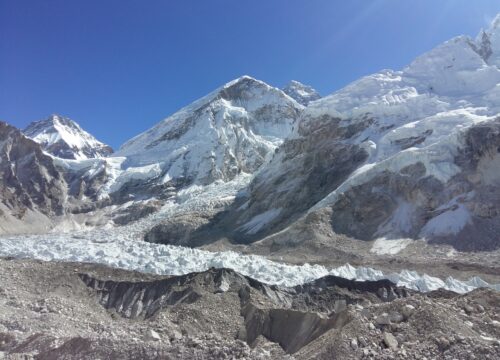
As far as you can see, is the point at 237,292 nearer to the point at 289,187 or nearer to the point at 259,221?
the point at 259,221

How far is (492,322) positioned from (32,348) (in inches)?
618

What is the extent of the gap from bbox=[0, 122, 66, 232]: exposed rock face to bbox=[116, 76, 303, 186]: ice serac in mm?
29686

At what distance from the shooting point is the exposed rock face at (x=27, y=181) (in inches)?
4926

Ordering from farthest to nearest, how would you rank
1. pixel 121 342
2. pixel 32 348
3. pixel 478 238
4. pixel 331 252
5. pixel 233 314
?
pixel 331 252
pixel 478 238
pixel 233 314
pixel 32 348
pixel 121 342

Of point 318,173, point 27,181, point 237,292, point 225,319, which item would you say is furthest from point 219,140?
point 225,319

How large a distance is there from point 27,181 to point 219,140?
58.3 meters

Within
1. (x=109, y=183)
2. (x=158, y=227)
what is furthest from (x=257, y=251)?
(x=109, y=183)

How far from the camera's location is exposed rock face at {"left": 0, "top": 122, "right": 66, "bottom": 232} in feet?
411

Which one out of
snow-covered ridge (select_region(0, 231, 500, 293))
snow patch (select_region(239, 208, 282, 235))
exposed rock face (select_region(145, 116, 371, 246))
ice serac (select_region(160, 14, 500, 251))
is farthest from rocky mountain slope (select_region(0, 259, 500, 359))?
snow patch (select_region(239, 208, 282, 235))

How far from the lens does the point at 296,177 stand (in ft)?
313

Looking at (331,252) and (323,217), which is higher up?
(323,217)

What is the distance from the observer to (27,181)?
141 metres

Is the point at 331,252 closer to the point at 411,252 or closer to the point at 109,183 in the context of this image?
the point at 411,252

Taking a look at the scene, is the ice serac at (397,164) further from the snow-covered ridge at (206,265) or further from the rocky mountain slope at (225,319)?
the rocky mountain slope at (225,319)
